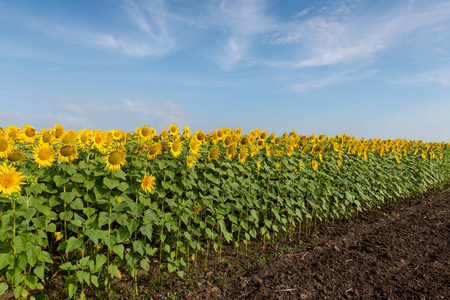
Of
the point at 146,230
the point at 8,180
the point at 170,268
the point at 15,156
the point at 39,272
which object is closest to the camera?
the point at 8,180

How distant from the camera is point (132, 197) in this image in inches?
152

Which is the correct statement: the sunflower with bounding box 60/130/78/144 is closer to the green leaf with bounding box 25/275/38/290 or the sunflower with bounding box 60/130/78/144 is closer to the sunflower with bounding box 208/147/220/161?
the green leaf with bounding box 25/275/38/290

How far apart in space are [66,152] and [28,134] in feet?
4.36

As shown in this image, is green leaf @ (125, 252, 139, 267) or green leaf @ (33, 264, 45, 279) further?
green leaf @ (125, 252, 139, 267)

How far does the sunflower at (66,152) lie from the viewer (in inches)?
133

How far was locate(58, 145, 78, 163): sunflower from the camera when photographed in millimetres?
3383

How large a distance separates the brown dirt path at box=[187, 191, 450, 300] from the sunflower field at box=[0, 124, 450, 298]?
2.22 feet

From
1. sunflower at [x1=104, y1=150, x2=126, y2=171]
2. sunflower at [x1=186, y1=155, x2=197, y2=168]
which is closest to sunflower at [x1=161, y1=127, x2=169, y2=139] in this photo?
sunflower at [x1=186, y1=155, x2=197, y2=168]

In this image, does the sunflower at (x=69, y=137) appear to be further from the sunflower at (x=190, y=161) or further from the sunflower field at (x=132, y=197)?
the sunflower at (x=190, y=161)

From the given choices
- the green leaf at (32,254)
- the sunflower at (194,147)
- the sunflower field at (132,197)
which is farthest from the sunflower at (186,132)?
the green leaf at (32,254)

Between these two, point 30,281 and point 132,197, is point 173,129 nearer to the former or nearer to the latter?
point 132,197

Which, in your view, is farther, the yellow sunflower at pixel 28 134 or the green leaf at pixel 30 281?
the yellow sunflower at pixel 28 134

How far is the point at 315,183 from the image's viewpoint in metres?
5.83

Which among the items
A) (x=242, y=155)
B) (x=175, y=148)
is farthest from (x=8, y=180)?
(x=242, y=155)
